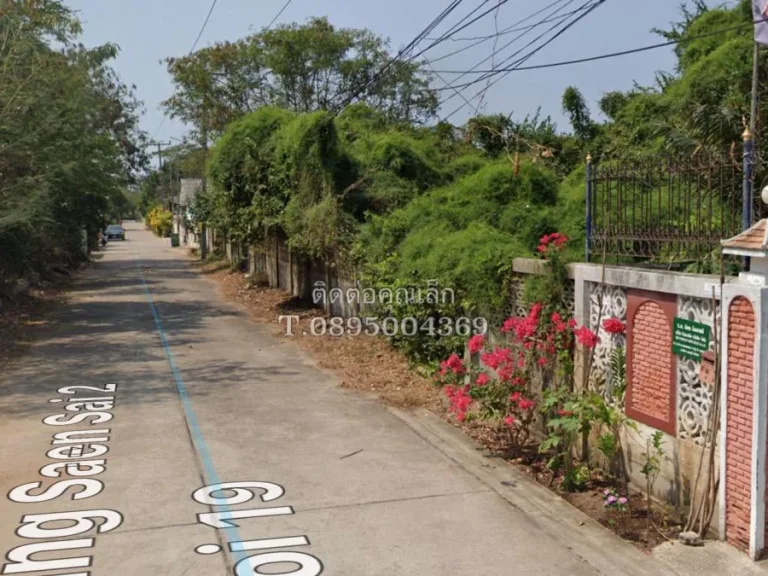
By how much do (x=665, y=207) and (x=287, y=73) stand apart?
2771 cm

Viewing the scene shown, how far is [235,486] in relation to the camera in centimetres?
708

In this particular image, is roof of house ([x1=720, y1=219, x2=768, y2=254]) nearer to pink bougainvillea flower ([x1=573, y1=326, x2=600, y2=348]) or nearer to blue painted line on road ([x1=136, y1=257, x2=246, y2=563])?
pink bougainvillea flower ([x1=573, y1=326, x2=600, y2=348])

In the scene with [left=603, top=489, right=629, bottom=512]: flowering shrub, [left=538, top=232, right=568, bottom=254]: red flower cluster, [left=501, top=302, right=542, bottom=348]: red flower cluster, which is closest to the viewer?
[left=603, top=489, right=629, bottom=512]: flowering shrub

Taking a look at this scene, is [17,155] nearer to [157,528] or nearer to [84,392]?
[84,392]

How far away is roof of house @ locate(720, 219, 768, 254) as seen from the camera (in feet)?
17.0

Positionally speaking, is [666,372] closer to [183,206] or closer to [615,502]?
[615,502]

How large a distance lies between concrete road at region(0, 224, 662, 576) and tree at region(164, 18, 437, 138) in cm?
2233

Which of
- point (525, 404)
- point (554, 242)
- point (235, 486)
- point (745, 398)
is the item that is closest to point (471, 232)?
point (554, 242)

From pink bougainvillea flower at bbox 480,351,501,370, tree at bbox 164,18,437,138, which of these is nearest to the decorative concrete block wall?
pink bougainvillea flower at bbox 480,351,501,370

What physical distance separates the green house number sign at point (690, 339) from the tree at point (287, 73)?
1059 inches

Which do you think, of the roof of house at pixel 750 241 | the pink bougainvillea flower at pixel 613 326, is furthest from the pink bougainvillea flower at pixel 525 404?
the roof of house at pixel 750 241

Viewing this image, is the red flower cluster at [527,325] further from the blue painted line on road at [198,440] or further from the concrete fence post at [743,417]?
the blue painted line on road at [198,440]

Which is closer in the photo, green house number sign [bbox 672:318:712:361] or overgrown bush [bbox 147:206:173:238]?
green house number sign [bbox 672:318:712:361]

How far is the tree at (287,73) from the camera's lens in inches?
1277
